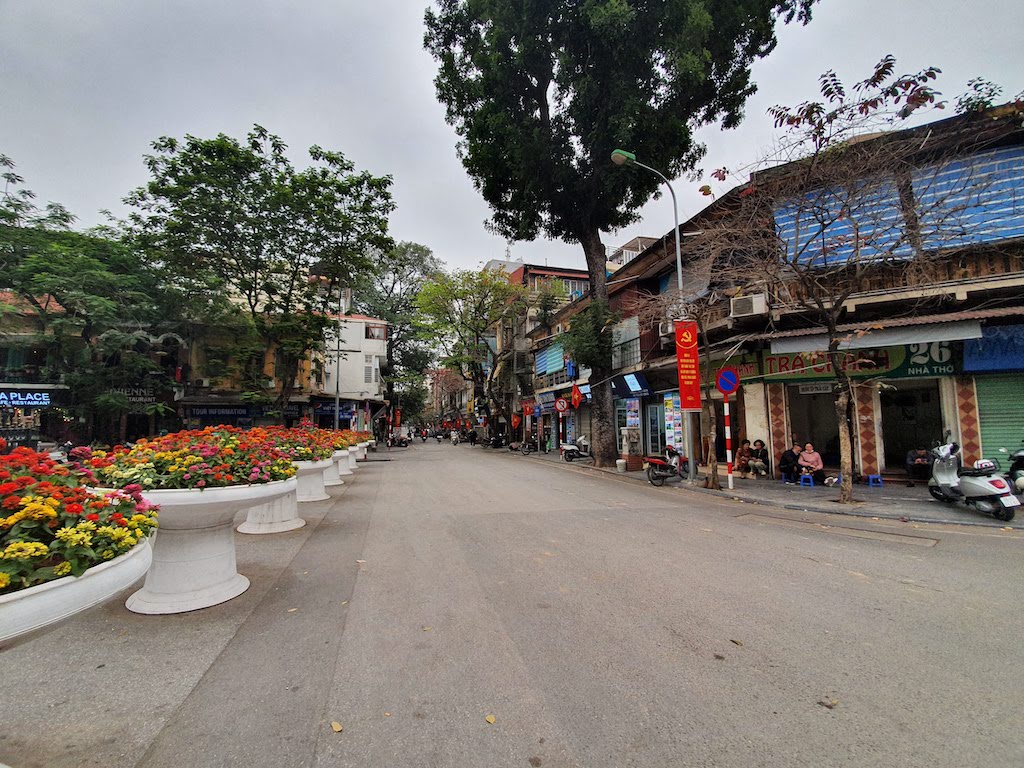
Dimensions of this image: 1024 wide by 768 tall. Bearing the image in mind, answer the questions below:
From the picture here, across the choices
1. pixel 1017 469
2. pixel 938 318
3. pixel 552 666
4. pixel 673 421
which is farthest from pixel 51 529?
pixel 673 421

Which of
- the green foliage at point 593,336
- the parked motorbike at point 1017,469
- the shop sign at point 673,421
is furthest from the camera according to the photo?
the green foliage at point 593,336

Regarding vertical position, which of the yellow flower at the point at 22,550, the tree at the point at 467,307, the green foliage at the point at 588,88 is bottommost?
the yellow flower at the point at 22,550

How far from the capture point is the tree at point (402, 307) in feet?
139

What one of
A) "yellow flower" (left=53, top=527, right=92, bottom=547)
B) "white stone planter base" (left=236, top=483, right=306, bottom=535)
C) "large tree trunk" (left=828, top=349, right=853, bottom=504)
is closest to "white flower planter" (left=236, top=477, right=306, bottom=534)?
"white stone planter base" (left=236, top=483, right=306, bottom=535)

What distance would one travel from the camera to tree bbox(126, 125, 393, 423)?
719 inches

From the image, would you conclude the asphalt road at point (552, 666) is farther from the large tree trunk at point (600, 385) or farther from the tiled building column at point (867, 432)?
the large tree trunk at point (600, 385)

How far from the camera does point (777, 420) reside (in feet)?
45.9

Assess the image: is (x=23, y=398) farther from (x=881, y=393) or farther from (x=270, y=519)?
(x=881, y=393)

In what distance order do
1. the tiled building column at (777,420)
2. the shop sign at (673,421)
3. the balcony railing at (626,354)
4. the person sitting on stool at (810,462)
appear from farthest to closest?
the balcony railing at (626,354), the shop sign at (673,421), the tiled building column at (777,420), the person sitting on stool at (810,462)

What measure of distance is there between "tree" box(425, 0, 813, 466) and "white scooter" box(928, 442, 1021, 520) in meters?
10.6

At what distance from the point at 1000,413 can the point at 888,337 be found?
9.61ft

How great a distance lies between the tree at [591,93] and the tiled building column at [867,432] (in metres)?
8.09

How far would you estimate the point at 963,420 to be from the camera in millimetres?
11094

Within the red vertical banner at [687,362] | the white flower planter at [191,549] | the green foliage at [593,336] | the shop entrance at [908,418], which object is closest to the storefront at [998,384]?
the shop entrance at [908,418]
